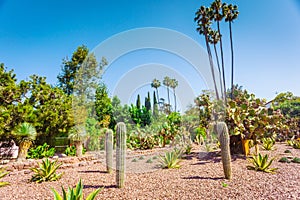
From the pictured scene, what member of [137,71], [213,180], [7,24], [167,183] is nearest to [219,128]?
[213,180]

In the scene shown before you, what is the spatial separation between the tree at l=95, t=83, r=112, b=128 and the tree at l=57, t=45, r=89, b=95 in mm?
3111

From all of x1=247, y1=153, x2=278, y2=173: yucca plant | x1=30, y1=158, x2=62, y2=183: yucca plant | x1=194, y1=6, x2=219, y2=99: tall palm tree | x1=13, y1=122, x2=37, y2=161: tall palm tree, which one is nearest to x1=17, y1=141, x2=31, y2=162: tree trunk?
x1=13, y1=122, x2=37, y2=161: tall palm tree

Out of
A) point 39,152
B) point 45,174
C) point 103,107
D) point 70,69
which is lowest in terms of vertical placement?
point 45,174

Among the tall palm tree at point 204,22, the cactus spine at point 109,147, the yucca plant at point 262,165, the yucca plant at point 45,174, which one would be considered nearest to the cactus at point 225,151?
the yucca plant at point 262,165

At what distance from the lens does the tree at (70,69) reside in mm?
17578

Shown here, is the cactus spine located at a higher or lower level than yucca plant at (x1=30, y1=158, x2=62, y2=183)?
higher

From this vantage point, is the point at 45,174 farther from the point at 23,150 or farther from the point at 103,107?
the point at 103,107

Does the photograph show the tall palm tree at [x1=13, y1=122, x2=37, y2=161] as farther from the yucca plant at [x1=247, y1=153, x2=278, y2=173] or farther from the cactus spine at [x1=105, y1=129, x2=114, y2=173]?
the yucca plant at [x1=247, y1=153, x2=278, y2=173]

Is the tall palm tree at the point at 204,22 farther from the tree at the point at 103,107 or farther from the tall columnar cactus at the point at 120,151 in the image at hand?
the tall columnar cactus at the point at 120,151

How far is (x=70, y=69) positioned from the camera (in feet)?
58.4

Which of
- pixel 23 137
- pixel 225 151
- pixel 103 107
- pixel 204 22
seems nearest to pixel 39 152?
pixel 23 137

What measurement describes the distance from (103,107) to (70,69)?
5621 millimetres

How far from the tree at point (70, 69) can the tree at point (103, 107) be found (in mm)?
3111

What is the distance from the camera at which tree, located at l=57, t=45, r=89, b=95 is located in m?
17.6
